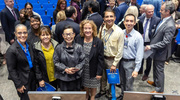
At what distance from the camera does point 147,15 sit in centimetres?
276

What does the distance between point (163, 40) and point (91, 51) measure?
3.71 ft

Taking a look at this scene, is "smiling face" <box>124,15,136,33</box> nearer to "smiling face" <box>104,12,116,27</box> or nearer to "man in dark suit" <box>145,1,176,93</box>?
"smiling face" <box>104,12,116,27</box>

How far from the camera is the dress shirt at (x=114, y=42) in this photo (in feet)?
7.03

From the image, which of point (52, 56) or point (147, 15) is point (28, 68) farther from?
point (147, 15)

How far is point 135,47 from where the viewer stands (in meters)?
2.15

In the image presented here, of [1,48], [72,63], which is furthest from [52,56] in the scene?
[1,48]

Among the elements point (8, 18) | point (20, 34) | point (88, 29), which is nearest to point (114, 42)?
point (88, 29)

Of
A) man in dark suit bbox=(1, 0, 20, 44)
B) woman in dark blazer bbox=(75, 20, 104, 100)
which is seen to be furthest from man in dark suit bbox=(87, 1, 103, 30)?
man in dark suit bbox=(1, 0, 20, 44)

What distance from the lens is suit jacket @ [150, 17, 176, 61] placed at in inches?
88.2

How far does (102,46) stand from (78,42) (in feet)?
1.15

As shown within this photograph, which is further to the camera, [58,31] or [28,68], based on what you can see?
[58,31]

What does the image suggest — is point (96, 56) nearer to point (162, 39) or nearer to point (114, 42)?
point (114, 42)

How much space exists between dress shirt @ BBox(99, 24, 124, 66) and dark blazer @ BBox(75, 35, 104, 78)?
0.14 meters

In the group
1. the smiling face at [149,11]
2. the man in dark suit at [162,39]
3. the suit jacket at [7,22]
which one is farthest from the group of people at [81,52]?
the suit jacket at [7,22]
